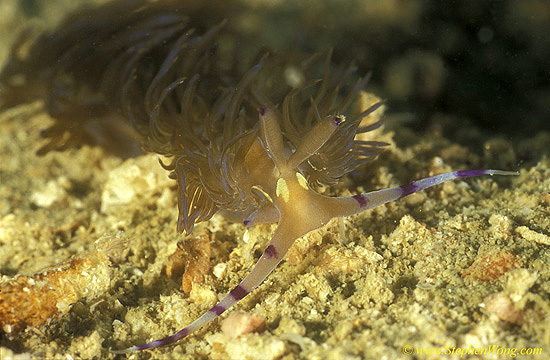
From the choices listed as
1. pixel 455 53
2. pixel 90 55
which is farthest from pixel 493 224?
pixel 90 55

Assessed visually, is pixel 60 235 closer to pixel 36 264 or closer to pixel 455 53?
pixel 36 264

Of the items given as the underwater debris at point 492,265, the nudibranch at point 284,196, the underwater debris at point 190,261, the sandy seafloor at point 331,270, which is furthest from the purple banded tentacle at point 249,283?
the underwater debris at point 492,265

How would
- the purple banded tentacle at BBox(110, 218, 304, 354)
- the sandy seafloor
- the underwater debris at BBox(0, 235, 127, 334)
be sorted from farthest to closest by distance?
the underwater debris at BBox(0, 235, 127, 334), the purple banded tentacle at BBox(110, 218, 304, 354), the sandy seafloor

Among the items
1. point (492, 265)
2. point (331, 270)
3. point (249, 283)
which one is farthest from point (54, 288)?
point (492, 265)

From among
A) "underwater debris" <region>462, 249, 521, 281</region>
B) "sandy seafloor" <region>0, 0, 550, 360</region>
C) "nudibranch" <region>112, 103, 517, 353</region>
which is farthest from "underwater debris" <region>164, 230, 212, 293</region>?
"underwater debris" <region>462, 249, 521, 281</region>

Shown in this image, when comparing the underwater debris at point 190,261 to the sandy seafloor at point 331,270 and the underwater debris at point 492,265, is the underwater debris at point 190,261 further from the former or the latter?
the underwater debris at point 492,265

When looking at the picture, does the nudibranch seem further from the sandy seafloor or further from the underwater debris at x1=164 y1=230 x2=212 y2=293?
the underwater debris at x1=164 y1=230 x2=212 y2=293

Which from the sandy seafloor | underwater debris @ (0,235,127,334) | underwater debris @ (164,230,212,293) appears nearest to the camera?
the sandy seafloor
